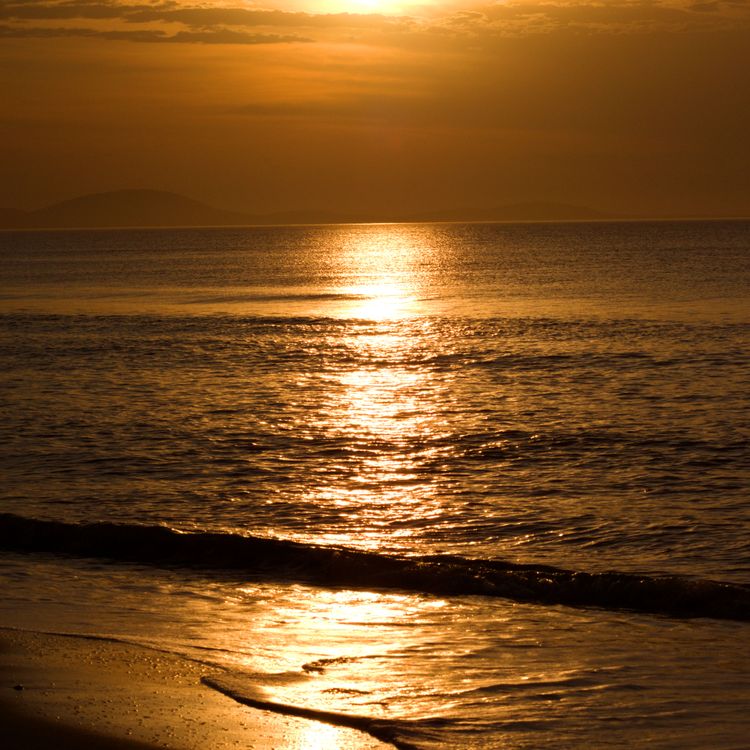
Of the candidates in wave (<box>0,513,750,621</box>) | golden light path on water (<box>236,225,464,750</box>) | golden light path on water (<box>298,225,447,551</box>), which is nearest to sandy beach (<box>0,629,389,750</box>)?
Answer: golden light path on water (<box>236,225,464,750</box>)

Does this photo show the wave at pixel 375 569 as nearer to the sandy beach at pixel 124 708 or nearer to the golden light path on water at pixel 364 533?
the golden light path on water at pixel 364 533

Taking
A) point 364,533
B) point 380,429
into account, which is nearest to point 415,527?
point 364,533

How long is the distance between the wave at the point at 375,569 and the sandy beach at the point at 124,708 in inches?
155

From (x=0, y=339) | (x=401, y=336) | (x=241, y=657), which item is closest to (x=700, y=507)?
(x=241, y=657)

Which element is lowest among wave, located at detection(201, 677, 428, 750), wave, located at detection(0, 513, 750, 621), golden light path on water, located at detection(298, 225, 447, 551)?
wave, located at detection(201, 677, 428, 750)

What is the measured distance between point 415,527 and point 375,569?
2132 mm

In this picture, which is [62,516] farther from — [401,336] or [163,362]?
[401,336]

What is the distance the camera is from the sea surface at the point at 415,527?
9641mm

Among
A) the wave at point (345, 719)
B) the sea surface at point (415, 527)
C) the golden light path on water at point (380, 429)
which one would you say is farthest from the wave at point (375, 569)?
the wave at point (345, 719)

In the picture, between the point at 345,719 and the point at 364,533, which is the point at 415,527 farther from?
the point at 345,719

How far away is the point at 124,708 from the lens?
8867 mm

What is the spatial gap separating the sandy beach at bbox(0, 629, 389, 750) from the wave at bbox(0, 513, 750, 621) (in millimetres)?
3926

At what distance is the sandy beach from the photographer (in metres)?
8.17

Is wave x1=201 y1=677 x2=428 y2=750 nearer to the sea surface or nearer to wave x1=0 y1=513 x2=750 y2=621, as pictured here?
the sea surface
